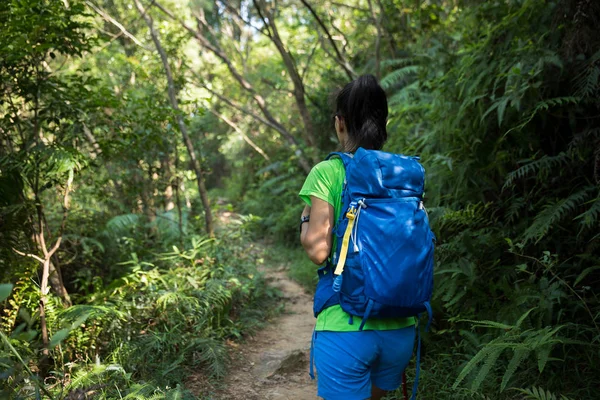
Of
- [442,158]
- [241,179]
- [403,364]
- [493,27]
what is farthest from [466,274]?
[241,179]

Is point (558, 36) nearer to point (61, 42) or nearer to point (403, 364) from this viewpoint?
point (403, 364)

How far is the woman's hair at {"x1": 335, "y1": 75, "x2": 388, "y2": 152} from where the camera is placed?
2.07 metres

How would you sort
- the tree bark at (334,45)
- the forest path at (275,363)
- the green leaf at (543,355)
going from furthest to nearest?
the tree bark at (334,45) < the forest path at (275,363) < the green leaf at (543,355)

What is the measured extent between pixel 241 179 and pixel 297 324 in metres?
12.4

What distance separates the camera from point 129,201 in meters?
8.30

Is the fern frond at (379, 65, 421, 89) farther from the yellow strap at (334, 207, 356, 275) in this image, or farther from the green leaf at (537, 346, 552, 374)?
the yellow strap at (334, 207, 356, 275)

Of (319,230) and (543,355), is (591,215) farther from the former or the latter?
Answer: (319,230)

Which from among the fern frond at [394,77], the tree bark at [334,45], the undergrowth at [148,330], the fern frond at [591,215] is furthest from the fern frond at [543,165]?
the fern frond at [394,77]

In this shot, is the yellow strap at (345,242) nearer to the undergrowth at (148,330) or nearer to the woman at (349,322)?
the woman at (349,322)

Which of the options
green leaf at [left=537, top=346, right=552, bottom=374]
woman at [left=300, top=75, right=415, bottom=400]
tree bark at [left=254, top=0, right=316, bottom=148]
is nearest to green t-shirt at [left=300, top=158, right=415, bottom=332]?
woman at [left=300, top=75, right=415, bottom=400]

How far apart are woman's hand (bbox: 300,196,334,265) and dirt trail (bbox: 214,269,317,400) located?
2630 mm

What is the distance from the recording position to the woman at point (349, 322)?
6.35 ft

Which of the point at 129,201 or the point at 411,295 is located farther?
the point at 129,201

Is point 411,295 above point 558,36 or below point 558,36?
below
